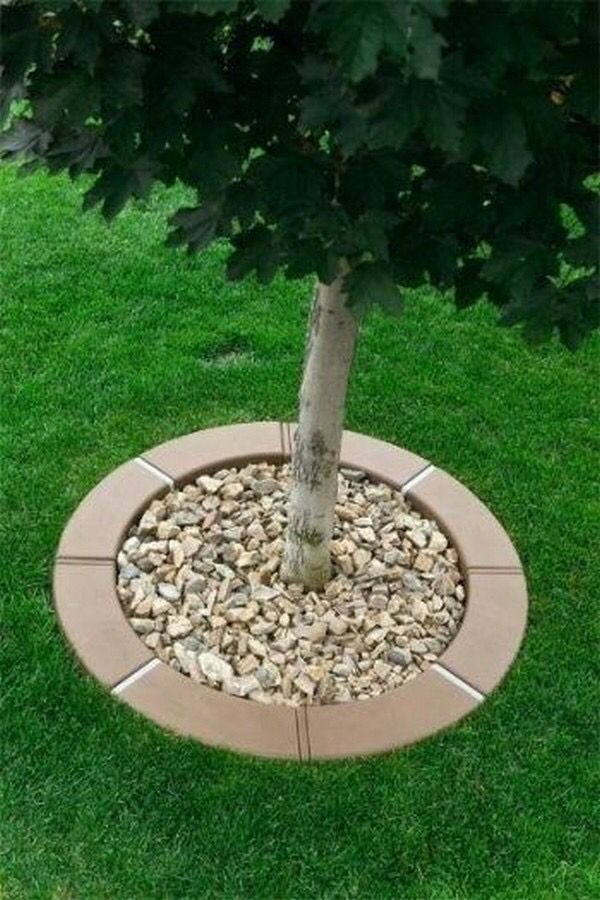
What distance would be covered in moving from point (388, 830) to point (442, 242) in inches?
59.9

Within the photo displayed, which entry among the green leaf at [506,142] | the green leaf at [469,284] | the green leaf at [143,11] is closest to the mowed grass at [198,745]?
the green leaf at [469,284]

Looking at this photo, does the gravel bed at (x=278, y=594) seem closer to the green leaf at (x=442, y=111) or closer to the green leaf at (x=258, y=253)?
the green leaf at (x=258, y=253)

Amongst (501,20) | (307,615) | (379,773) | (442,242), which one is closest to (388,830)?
(379,773)

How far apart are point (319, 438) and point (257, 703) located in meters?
0.73

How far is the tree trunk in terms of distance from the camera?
8.93 feet

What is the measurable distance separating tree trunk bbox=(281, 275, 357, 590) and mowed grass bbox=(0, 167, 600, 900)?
0.64 m

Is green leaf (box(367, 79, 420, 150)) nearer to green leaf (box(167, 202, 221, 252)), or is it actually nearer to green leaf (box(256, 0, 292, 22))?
green leaf (box(256, 0, 292, 22))

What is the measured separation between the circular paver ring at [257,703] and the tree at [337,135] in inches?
49.9

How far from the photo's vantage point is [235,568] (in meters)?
3.41

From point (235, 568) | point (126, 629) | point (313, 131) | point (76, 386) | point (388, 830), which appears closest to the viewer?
point (313, 131)

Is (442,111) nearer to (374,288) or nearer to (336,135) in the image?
(336,135)

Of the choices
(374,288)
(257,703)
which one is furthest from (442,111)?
(257,703)

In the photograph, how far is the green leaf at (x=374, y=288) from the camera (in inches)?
77.0

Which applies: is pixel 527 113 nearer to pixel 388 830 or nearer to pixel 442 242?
pixel 442 242
